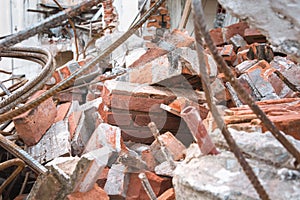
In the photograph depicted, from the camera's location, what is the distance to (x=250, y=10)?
1.08 meters

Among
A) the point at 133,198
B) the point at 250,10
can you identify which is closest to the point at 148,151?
the point at 133,198

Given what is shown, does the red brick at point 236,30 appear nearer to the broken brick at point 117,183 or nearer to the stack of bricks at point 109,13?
the stack of bricks at point 109,13

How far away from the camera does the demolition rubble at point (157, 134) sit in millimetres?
920

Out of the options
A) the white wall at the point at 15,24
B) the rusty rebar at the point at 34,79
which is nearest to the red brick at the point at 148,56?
the rusty rebar at the point at 34,79

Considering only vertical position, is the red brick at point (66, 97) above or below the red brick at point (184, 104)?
below

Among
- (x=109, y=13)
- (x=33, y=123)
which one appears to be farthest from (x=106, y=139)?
(x=109, y=13)

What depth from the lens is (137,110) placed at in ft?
8.13

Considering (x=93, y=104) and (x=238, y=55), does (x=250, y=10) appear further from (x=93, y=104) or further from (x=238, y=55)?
(x=238, y=55)

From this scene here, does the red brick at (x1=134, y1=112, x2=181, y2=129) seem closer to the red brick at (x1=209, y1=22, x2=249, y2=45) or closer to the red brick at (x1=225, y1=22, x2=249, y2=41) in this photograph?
the red brick at (x1=209, y1=22, x2=249, y2=45)

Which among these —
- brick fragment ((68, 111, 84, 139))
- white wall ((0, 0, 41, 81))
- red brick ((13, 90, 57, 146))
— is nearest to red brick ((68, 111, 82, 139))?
brick fragment ((68, 111, 84, 139))

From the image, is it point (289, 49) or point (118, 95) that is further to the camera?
point (118, 95)

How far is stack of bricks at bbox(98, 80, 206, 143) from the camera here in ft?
7.98

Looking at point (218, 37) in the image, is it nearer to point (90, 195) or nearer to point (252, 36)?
point (252, 36)

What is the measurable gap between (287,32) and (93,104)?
1.84m
